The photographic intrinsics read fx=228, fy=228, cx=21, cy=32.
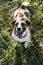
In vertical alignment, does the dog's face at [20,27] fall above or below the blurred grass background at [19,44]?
above

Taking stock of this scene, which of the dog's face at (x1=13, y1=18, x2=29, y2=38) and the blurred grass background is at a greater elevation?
the dog's face at (x1=13, y1=18, x2=29, y2=38)

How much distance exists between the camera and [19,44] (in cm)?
332

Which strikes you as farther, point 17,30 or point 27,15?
point 27,15

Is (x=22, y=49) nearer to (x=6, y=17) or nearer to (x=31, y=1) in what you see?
(x=6, y=17)

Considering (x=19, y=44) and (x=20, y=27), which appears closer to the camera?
(x=20, y=27)

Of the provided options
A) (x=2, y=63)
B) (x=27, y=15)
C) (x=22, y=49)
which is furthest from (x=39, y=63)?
(x=27, y=15)

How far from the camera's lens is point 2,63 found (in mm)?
3172

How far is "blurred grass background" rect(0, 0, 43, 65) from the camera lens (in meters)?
3.20

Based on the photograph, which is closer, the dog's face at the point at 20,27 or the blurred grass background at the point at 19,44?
the dog's face at the point at 20,27

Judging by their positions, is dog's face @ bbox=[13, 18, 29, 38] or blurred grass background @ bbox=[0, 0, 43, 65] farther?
blurred grass background @ bbox=[0, 0, 43, 65]

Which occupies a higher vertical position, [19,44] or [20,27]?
[20,27]

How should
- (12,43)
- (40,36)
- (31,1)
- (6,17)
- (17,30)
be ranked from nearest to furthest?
(17,30), (12,43), (40,36), (6,17), (31,1)

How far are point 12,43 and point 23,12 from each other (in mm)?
508

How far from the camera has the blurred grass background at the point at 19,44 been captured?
3.20 meters
